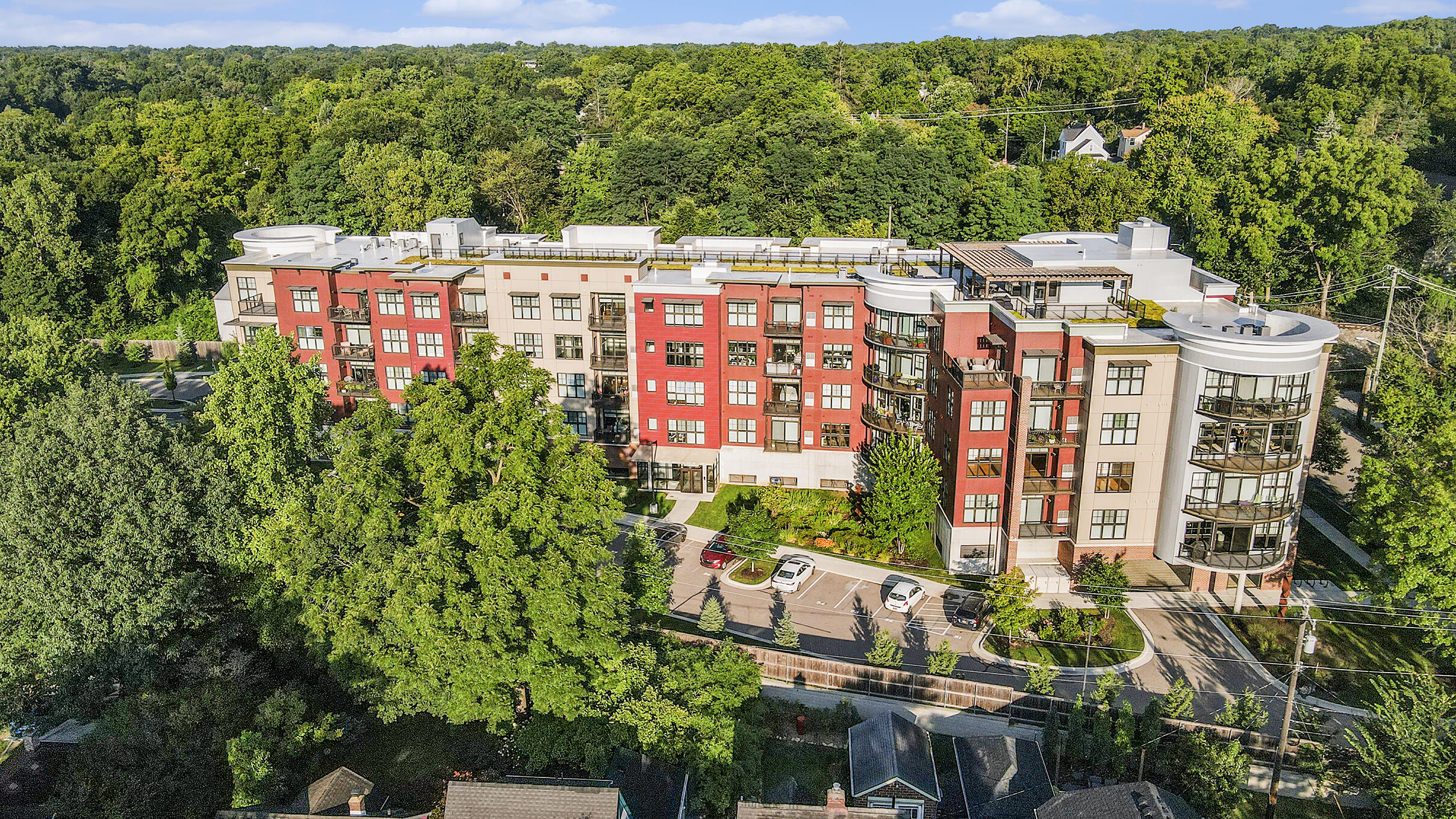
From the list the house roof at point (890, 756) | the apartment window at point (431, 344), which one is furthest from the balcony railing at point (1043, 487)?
the apartment window at point (431, 344)

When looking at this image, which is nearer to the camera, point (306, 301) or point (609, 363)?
point (609, 363)

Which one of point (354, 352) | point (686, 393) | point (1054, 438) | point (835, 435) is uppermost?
point (354, 352)

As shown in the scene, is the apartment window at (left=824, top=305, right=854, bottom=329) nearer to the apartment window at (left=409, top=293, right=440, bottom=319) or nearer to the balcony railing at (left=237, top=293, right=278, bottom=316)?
the apartment window at (left=409, top=293, right=440, bottom=319)

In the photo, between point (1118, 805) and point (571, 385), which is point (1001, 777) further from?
point (571, 385)

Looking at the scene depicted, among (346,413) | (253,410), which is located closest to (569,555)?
(253,410)

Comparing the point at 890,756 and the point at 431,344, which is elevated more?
the point at 431,344

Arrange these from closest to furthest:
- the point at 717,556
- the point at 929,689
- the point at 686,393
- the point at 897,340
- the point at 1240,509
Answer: the point at 929,689 → the point at 1240,509 → the point at 717,556 → the point at 897,340 → the point at 686,393

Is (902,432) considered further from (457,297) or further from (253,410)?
(253,410)

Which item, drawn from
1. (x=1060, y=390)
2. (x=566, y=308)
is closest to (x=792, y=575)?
(x=1060, y=390)
